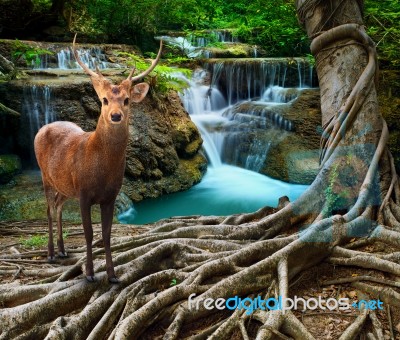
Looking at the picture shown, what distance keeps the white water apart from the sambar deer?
16.8 ft

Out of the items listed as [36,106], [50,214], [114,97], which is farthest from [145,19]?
[114,97]

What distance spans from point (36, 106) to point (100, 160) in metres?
7.01

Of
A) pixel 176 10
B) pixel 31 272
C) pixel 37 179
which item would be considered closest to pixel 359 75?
pixel 31 272

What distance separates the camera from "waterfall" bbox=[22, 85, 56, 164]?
8984 mm

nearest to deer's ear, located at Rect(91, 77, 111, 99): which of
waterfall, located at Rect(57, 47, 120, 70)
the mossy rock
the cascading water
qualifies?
the mossy rock

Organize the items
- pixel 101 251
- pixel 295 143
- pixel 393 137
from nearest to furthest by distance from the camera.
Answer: pixel 101 251, pixel 393 137, pixel 295 143

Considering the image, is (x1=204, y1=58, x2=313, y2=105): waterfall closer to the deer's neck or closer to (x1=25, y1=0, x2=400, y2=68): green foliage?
(x1=25, y1=0, x2=400, y2=68): green foliage

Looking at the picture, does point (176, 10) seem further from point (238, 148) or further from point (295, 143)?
point (295, 143)

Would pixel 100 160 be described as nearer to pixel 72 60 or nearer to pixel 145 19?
pixel 72 60

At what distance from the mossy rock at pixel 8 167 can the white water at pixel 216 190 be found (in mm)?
2549

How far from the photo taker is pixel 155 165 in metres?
9.62

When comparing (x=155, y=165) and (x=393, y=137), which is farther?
(x=155, y=165)

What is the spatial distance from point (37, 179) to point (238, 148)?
17.9 ft

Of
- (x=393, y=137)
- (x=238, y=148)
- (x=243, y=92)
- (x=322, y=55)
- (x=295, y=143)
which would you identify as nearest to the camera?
(x=322, y=55)
